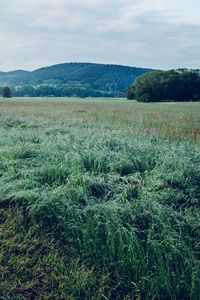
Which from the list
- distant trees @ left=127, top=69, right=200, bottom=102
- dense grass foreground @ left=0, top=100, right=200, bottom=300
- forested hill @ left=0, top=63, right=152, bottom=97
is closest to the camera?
dense grass foreground @ left=0, top=100, right=200, bottom=300

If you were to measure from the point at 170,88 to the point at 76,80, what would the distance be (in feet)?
174

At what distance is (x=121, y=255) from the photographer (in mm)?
4230

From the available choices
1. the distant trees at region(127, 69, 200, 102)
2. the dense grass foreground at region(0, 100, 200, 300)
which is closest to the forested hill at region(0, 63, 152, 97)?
the distant trees at region(127, 69, 200, 102)

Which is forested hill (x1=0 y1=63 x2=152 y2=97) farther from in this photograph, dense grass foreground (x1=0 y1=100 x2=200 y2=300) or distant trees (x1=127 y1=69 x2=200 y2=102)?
dense grass foreground (x1=0 y1=100 x2=200 y2=300)

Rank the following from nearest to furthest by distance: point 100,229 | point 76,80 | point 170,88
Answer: point 100,229, point 170,88, point 76,80

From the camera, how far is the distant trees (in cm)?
6141

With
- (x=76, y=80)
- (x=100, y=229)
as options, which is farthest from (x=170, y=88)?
(x=100, y=229)

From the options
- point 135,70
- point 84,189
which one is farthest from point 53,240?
point 135,70

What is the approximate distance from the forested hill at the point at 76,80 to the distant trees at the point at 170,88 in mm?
22554

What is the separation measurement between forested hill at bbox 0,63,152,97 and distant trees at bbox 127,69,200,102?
2255 centimetres

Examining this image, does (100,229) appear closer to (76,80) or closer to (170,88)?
(170,88)

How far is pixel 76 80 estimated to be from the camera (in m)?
110

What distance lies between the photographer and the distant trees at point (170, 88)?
6141cm

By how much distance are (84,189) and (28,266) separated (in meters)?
1.75
